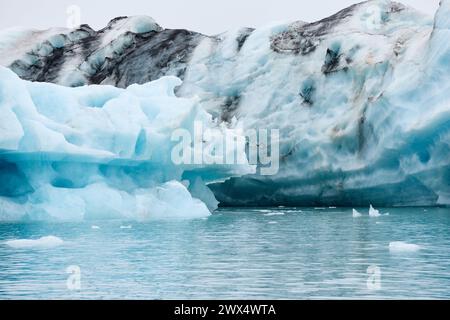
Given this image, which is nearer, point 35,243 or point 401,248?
point 401,248

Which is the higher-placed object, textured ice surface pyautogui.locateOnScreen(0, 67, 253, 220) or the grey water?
textured ice surface pyautogui.locateOnScreen(0, 67, 253, 220)

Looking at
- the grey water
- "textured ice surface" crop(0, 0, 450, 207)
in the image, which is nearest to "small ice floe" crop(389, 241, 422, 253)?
the grey water

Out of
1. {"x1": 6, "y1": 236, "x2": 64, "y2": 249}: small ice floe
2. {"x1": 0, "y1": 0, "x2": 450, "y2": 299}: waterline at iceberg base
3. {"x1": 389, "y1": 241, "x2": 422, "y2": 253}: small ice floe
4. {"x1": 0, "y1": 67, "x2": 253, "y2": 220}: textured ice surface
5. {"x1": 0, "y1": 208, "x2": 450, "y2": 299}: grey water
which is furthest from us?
{"x1": 0, "y1": 67, "x2": 253, "y2": 220}: textured ice surface

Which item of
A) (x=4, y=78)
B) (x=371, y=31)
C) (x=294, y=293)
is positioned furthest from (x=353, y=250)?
(x=371, y=31)

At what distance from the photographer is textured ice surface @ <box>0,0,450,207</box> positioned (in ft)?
66.8

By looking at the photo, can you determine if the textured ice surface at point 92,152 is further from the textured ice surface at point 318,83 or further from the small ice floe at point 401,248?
the small ice floe at point 401,248

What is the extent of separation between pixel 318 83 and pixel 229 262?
1498 cm

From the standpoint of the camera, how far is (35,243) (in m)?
11.6

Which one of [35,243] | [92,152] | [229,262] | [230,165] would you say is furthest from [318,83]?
[229,262]

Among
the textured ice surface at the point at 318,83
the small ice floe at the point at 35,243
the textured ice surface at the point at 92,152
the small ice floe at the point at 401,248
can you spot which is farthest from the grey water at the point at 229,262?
the textured ice surface at the point at 318,83

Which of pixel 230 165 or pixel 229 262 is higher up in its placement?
pixel 230 165

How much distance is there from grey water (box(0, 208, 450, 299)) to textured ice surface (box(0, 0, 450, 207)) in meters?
5.29

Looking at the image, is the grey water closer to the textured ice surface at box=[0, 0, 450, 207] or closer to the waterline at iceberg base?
the waterline at iceberg base

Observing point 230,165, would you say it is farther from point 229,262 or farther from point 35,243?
point 229,262
